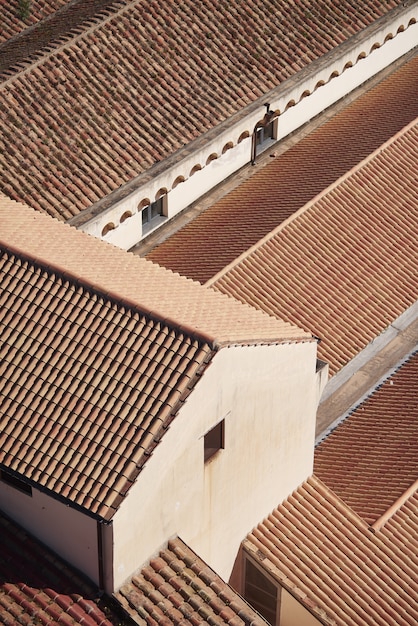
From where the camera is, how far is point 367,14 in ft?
113

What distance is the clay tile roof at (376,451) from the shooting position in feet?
81.0

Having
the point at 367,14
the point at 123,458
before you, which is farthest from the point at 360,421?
the point at 367,14

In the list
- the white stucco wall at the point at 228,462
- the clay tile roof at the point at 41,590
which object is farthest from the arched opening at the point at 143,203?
the clay tile roof at the point at 41,590

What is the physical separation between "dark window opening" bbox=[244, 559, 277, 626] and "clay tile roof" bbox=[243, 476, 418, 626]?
1.61 feet

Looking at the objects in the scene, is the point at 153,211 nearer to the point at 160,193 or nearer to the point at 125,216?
the point at 160,193

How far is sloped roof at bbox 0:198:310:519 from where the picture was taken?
1922 centimetres

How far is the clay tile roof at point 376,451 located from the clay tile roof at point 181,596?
495cm

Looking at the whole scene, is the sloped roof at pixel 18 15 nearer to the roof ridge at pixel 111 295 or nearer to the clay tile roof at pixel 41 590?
the roof ridge at pixel 111 295

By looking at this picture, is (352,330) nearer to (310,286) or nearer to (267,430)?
(310,286)

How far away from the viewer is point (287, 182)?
3188 centimetres

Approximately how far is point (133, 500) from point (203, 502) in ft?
7.42

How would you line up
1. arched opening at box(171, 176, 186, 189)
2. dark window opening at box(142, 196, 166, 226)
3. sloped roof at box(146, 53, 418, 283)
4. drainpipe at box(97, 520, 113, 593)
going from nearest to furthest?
drainpipe at box(97, 520, 113, 593), arched opening at box(171, 176, 186, 189), sloped roof at box(146, 53, 418, 283), dark window opening at box(142, 196, 166, 226)

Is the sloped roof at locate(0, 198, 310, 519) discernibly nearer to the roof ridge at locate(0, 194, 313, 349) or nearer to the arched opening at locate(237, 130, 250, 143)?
the roof ridge at locate(0, 194, 313, 349)

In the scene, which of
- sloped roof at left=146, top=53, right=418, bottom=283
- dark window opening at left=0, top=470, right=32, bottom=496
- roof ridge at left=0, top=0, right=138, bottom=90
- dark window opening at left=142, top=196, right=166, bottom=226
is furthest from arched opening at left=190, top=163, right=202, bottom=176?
dark window opening at left=0, top=470, right=32, bottom=496
